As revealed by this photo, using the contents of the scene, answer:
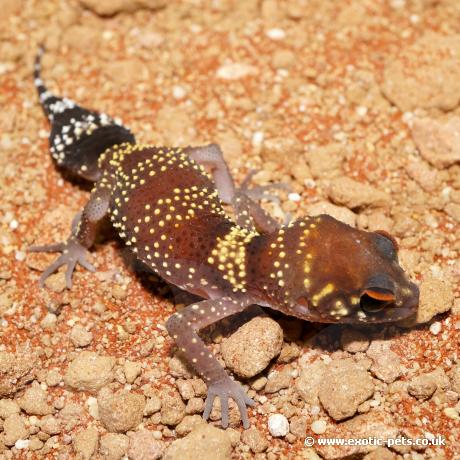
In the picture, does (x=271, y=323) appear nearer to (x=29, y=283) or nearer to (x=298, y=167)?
(x=298, y=167)

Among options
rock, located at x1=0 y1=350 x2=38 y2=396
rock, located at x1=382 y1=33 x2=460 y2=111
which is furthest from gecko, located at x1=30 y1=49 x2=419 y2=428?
rock, located at x1=382 y1=33 x2=460 y2=111

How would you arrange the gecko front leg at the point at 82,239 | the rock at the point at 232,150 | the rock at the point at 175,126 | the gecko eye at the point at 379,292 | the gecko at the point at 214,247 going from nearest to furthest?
the gecko eye at the point at 379,292 → the gecko at the point at 214,247 → the gecko front leg at the point at 82,239 → the rock at the point at 232,150 → the rock at the point at 175,126

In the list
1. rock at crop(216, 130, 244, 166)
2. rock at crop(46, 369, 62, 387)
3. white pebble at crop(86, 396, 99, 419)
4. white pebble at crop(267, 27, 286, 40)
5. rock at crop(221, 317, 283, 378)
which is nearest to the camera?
rock at crop(221, 317, 283, 378)

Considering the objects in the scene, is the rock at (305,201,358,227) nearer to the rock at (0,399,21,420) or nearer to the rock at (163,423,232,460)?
the rock at (163,423,232,460)

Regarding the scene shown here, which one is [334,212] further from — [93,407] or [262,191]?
[93,407]

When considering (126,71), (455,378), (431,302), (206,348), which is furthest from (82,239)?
(455,378)

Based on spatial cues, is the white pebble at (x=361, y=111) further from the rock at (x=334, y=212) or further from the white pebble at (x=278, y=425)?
the white pebble at (x=278, y=425)

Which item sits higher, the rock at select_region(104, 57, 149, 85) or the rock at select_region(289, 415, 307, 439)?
the rock at select_region(104, 57, 149, 85)

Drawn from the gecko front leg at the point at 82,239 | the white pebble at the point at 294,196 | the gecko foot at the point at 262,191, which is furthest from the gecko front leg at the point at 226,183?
the gecko front leg at the point at 82,239
